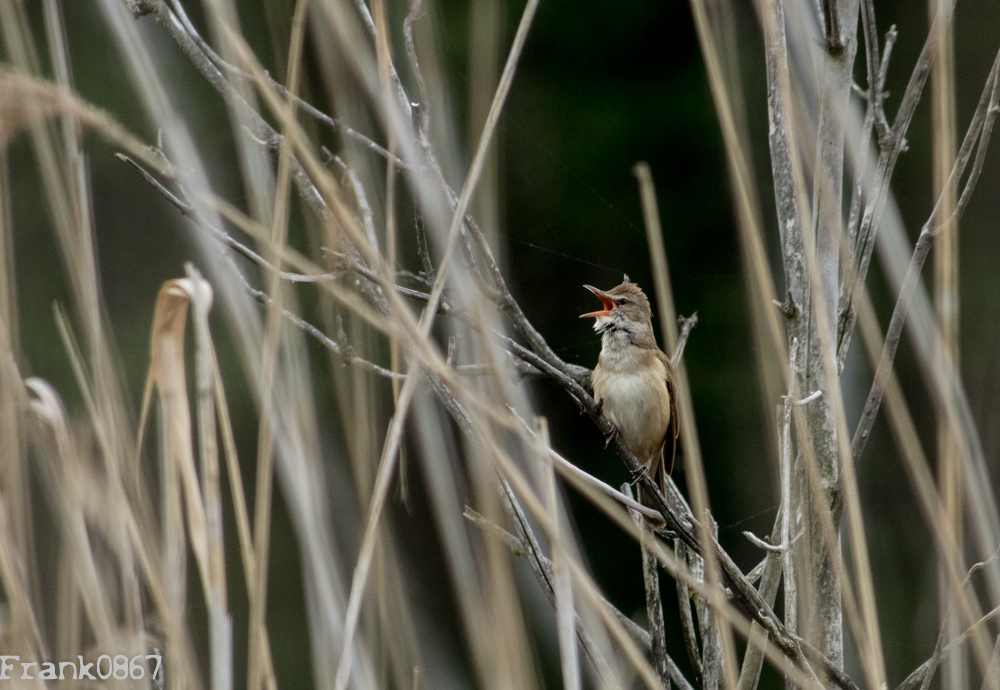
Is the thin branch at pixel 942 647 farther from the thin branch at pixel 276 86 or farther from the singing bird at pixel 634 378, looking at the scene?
the singing bird at pixel 634 378

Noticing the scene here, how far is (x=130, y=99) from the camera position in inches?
224

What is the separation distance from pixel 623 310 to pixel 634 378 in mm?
220

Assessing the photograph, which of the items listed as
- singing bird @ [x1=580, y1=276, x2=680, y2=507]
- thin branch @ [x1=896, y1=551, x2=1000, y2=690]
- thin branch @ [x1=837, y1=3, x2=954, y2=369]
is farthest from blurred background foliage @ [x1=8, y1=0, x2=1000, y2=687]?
thin branch @ [x1=896, y1=551, x2=1000, y2=690]

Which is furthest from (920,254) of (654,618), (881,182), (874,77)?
(654,618)

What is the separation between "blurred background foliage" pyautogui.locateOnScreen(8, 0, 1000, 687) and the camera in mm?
4973

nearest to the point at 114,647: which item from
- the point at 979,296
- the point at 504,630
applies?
the point at 504,630

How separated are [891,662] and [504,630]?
4036 mm

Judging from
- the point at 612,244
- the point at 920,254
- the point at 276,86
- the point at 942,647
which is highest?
the point at 276,86

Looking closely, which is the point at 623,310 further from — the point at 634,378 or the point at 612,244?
the point at 612,244

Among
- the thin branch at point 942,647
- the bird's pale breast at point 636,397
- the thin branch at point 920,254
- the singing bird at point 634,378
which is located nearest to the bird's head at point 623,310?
the singing bird at point 634,378

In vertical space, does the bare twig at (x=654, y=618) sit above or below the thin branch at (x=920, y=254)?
below

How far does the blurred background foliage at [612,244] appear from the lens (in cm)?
497

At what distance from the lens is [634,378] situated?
3.03 metres

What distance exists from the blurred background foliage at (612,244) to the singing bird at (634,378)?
1470 mm
